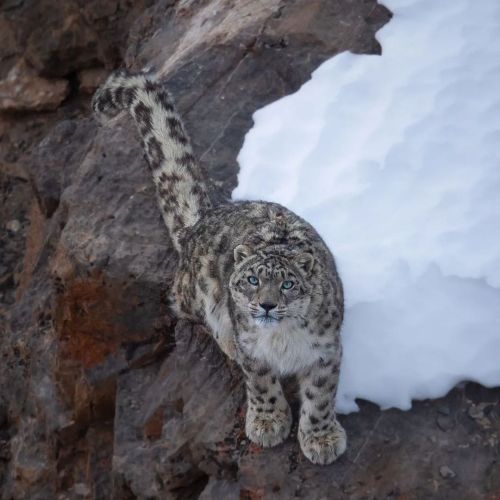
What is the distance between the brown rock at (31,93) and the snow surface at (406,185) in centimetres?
499

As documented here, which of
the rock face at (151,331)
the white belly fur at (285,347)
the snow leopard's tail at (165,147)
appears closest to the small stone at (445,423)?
the rock face at (151,331)

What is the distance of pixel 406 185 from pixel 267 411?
214 cm

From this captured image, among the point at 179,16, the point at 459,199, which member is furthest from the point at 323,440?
the point at 179,16

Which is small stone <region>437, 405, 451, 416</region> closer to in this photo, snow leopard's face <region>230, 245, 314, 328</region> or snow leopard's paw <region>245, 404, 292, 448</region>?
snow leopard's paw <region>245, 404, 292, 448</region>

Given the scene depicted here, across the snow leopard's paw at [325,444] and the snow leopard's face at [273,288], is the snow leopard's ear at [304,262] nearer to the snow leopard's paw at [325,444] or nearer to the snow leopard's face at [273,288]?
the snow leopard's face at [273,288]

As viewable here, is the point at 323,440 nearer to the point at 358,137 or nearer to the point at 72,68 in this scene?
the point at 358,137

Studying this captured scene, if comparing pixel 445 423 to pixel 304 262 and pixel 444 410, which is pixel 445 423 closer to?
pixel 444 410

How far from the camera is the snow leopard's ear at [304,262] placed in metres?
5.39

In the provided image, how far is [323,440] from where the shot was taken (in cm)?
562

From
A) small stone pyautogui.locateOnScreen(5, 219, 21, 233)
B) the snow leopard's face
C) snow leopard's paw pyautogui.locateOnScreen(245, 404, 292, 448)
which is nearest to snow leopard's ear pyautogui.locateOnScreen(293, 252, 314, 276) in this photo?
the snow leopard's face

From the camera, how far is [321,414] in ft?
18.4

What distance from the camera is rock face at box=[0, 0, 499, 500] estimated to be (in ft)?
19.1

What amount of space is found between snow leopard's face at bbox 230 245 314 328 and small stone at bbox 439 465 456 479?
4.11ft

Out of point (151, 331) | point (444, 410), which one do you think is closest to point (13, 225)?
point (151, 331)
